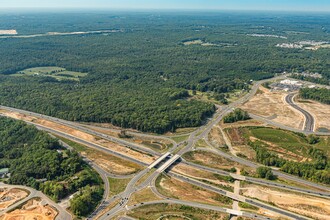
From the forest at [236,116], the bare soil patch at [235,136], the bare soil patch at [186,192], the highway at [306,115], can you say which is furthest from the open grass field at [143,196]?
the highway at [306,115]

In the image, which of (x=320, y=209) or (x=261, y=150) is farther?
(x=261, y=150)

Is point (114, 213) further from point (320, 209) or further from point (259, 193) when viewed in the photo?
point (320, 209)

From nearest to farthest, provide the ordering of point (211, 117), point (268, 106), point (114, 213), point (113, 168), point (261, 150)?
point (114, 213)
point (113, 168)
point (261, 150)
point (211, 117)
point (268, 106)

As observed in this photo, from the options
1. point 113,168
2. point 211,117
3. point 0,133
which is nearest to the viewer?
point 113,168

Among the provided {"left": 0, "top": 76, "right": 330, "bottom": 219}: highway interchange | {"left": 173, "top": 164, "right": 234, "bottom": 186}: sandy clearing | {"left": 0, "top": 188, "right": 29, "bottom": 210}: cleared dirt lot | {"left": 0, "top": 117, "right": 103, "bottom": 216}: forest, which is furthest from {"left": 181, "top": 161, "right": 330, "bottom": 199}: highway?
{"left": 0, "top": 188, "right": 29, "bottom": 210}: cleared dirt lot

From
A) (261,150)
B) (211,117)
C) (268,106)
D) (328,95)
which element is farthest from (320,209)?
(328,95)

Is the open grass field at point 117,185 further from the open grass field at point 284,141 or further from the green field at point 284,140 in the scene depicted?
the green field at point 284,140

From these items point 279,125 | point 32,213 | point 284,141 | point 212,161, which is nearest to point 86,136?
point 32,213
